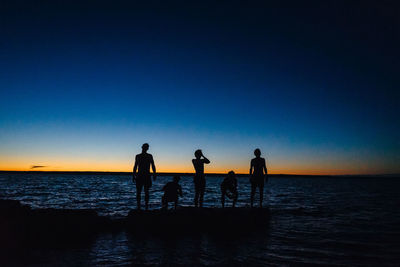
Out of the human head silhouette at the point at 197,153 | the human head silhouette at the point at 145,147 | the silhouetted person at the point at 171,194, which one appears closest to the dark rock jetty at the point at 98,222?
the silhouetted person at the point at 171,194

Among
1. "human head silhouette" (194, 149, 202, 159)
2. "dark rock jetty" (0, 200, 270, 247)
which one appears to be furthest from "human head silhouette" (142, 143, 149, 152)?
"dark rock jetty" (0, 200, 270, 247)

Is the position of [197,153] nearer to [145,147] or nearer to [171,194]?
[145,147]

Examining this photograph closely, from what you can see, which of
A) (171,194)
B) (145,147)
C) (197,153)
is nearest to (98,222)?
(171,194)

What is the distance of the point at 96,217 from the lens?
1148cm

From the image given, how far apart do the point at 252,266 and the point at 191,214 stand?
536 centimetres

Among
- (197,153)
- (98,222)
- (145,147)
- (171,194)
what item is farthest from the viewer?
(171,194)

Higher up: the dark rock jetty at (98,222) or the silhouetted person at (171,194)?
the silhouetted person at (171,194)

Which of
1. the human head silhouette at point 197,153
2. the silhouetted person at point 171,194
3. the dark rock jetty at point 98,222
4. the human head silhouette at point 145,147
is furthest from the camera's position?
the silhouetted person at point 171,194

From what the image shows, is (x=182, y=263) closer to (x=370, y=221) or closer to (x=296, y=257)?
(x=296, y=257)

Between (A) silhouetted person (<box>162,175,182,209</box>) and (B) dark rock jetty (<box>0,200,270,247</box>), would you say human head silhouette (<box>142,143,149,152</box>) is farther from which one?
(B) dark rock jetty (<box>0,200,270,247</box>)

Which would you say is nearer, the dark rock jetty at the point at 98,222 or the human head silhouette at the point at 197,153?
the dark rock jetty at the point at 98,222

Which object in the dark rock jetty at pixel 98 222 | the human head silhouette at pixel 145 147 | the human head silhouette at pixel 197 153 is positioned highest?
the human head silhouette at pixel 145 147

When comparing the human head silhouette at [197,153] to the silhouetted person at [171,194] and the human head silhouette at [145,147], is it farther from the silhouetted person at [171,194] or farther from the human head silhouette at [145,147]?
the human head silhouette at [145,147]

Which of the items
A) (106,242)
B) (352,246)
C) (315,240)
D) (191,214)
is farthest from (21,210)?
(352,246)
